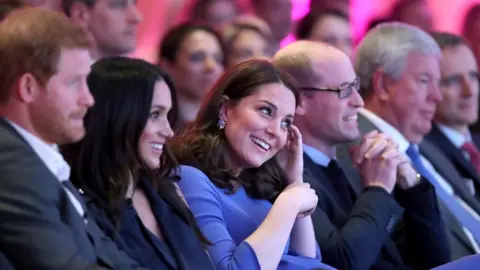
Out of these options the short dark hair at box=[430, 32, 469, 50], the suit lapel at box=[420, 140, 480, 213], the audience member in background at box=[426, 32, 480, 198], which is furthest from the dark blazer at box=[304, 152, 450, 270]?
the short dark hair at box=[430, 32, 469, 50]

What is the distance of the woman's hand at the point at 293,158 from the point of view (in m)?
2.69

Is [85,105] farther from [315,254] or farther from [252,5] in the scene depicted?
[252,5]

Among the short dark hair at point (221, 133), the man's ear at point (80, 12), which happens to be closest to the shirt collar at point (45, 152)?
the short dark hair at point (221, 133)

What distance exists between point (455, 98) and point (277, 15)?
124 cm

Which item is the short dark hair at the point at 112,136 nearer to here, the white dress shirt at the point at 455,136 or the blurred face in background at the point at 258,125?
the blurred face in background at the point at 258,125

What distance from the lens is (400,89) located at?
3590 mm

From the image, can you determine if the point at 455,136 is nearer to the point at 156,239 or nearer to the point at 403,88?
Answer: the point at 403,88

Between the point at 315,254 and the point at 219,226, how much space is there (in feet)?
1.14

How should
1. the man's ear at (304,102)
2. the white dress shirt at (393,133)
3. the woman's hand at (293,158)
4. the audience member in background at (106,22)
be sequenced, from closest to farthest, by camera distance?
the woman's hand at (293,158) → the man's ear at (304,102) → the white dress shirt at (393,133) → the audience member in background at (106,22)

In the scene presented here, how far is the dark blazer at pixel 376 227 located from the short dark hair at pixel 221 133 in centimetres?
26

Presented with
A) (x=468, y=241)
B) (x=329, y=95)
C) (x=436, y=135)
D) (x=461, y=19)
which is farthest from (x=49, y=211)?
(x=461, y=19)

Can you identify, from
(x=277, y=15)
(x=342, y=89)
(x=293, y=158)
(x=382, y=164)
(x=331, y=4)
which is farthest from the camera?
(x=331, y=4)

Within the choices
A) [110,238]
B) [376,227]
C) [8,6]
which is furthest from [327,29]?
[110,238]

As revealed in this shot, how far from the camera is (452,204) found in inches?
139
